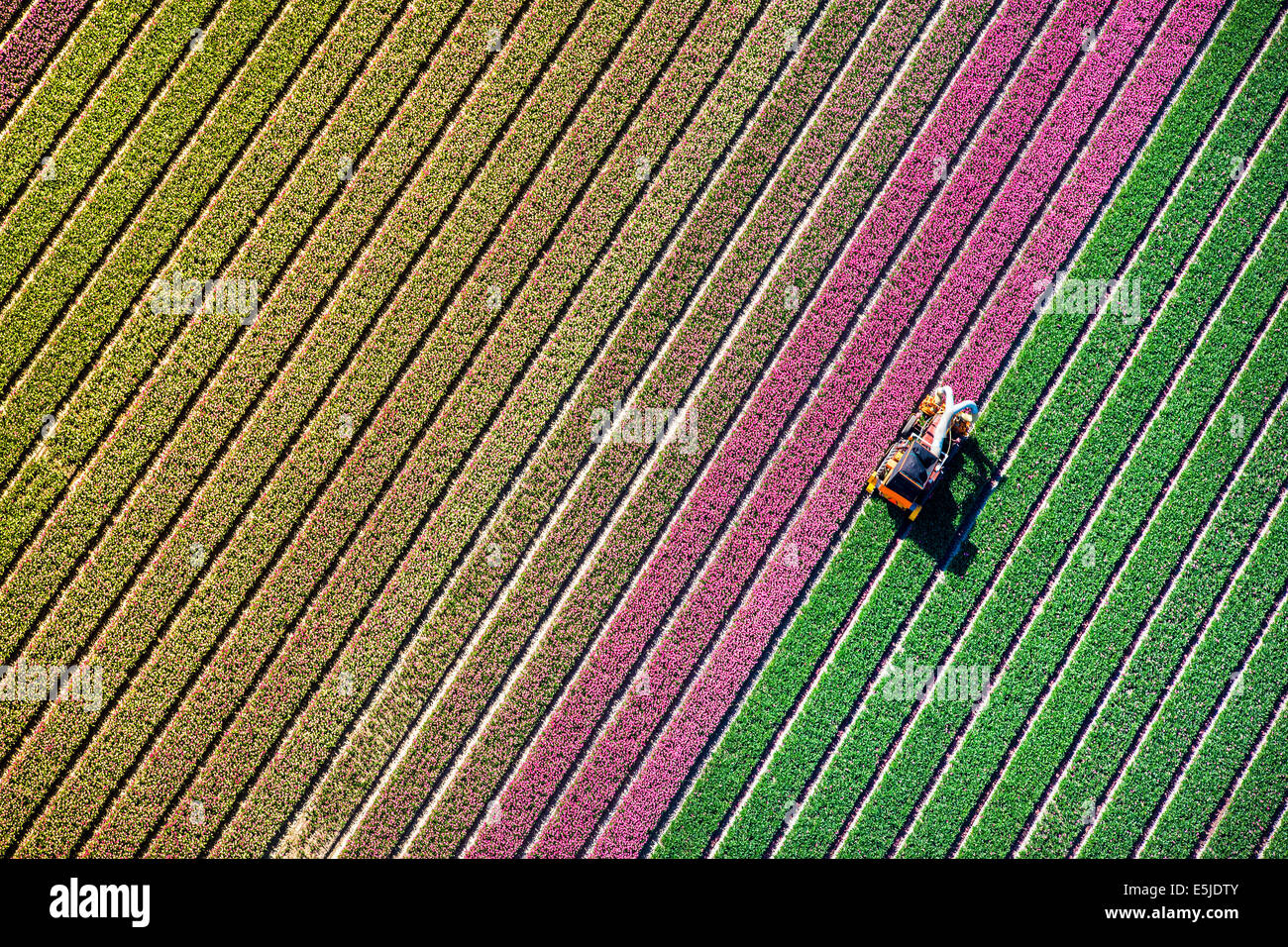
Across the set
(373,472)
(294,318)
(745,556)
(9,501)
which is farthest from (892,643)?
(9,501)

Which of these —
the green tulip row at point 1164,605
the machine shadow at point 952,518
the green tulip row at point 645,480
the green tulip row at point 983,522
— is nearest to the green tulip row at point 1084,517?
the green tulip row at point 1164,605

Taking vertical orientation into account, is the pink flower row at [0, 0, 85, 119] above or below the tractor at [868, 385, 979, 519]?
below

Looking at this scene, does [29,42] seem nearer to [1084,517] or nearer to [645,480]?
[645,480]

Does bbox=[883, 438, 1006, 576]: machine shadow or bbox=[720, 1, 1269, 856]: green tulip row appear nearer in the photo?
bbox=[720, 1, 1269, 856]: green tulip row

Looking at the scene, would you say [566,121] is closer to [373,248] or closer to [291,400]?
[373,248]

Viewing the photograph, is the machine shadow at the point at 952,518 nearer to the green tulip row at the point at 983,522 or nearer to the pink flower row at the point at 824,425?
the green tulip row at the point at 983,522

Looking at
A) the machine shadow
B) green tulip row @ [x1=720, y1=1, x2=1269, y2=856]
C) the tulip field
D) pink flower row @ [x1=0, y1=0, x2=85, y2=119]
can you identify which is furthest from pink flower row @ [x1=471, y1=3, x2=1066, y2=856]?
pink flower row @ [x1=0, y1=0, x2=85, y2=119]

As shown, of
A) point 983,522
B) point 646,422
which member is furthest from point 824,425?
point 983,522

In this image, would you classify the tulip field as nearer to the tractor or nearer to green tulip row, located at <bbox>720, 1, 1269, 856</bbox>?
green tulip row, located at <bbox>720, 1, 1269, 856</bbox>
